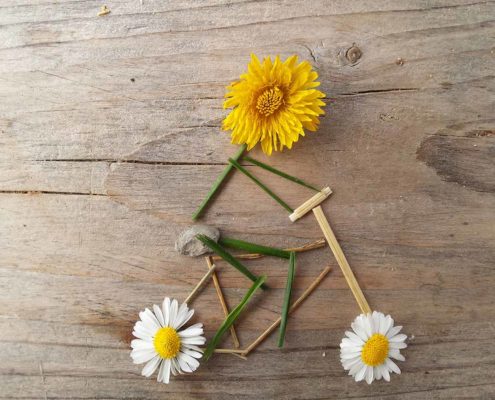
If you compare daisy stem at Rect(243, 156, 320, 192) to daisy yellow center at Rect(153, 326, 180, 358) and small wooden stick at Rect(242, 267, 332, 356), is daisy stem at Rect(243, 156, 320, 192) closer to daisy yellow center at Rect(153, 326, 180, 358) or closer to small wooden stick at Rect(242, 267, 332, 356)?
small wooden stick at Rect(242, 267, 332, 356)

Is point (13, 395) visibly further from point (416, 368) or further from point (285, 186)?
point (416, 368)

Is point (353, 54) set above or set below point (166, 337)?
above

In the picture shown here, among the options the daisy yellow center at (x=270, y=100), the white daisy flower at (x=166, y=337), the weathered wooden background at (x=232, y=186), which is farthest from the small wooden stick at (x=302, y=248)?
the daisy yellow center at (x=270, y=100)

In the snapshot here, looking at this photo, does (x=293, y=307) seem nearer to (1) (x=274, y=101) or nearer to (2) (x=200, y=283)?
(2) (x=200, y=283)

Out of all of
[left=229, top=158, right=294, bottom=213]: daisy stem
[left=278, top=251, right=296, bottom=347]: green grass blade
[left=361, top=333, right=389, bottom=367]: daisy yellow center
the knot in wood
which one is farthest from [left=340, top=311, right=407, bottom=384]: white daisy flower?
the knot in wood

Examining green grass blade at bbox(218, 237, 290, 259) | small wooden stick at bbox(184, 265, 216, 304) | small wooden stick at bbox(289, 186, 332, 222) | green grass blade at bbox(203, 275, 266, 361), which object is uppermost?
small wooden stick at bbox(289, 186, 332, 222)

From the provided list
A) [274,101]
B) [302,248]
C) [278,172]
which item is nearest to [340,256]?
[302,248]
